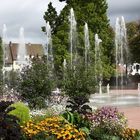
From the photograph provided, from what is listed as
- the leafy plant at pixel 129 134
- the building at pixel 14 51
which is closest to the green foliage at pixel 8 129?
the leafy plant at pixel 129 134

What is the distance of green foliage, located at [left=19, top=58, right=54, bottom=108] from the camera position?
64.1ft

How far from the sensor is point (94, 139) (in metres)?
10.1

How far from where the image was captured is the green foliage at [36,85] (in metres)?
19.5

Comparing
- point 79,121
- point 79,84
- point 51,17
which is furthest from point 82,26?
point 79,121

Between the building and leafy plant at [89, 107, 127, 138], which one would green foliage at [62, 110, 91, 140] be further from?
the building

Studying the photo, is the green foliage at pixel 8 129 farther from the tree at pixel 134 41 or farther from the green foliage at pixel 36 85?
the tree at pixel 134 41

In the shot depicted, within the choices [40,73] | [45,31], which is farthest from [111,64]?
[40,73]

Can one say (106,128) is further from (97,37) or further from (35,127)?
(97,37)

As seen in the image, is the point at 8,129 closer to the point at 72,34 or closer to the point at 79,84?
the point at 79,84

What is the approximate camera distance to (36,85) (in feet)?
64.7

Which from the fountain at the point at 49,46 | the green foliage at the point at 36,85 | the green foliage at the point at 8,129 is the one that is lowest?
the green foliage at the point at 8,129

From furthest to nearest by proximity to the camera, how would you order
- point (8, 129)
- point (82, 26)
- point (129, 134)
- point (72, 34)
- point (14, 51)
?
point (14, 51) < point (82, 26) < point (72, 34) < point (129, 134) < point (8, 129)

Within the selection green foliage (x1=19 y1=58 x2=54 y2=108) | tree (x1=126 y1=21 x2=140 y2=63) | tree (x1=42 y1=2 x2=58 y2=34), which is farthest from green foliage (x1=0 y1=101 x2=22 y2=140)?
tree (x1=126 y1=21 x2=140 y2=63)

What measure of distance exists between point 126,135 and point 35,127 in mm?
2407
